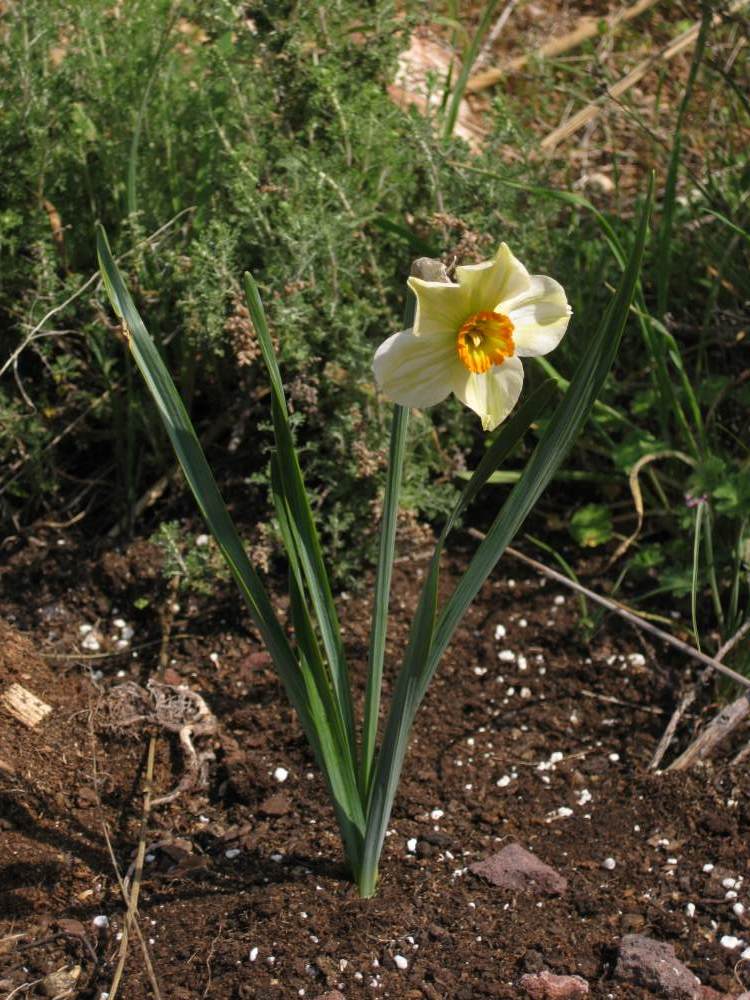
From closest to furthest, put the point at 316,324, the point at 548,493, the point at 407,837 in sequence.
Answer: the point at 407,837, the point at 316,324, the point at 548,493

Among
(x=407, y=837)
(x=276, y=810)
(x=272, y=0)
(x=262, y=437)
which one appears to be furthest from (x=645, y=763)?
(x=272, y=0)

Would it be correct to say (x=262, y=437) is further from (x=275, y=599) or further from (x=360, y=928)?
(x=360, y=928)

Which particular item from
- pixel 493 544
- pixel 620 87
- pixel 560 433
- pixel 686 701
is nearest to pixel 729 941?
pixel 686 701

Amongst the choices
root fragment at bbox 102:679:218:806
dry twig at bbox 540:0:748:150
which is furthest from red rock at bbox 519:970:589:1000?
dry twig at bbox 540:0:748:150

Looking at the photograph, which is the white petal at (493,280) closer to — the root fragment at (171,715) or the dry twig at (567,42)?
the root fragment at (171,715)

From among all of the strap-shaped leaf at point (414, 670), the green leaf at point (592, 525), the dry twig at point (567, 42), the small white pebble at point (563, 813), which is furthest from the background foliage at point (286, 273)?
the dry twig at point (567, 42)

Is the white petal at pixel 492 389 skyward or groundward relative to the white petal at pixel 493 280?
A: groundward
